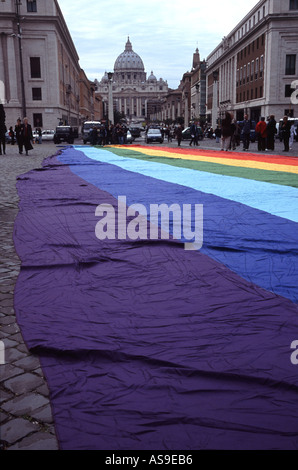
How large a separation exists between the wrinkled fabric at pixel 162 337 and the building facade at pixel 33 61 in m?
50.9

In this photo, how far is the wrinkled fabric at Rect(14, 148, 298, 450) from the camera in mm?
2072

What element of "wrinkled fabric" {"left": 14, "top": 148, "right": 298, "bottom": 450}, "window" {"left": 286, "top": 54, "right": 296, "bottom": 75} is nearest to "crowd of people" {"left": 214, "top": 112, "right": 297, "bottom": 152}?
"wrinkled fabric" {"left": 14, "top": 148, "right": 298, "bottom": 450}

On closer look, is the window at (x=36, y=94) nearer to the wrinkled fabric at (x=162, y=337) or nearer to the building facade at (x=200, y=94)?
the building facade at (x=200, y=94)

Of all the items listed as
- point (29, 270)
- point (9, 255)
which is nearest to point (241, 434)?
point (29, 270)

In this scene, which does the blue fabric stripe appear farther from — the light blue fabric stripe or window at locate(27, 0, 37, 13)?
window at locate(27, 0, 37, 13)

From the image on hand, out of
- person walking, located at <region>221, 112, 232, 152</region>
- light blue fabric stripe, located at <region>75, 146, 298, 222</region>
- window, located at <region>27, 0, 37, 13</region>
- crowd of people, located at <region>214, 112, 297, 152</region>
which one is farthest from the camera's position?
window, located at <region>27, 0, 37, 13</region>

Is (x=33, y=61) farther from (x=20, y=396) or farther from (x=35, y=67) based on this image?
(x=20, y=396)

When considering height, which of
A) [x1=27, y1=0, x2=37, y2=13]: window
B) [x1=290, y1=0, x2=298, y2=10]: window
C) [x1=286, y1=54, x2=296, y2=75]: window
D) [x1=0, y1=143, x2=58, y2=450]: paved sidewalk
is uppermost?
[x1=27, y1=0, x2=37, y2=13]: window

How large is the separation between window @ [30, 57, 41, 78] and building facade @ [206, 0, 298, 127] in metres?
19.4

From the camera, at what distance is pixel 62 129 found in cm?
3928

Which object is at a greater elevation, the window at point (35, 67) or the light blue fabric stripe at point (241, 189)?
the window at point (35, 67)

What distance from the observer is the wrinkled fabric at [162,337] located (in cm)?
207

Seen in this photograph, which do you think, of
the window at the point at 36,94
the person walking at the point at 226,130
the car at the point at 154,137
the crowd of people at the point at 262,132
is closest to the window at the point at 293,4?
the car at the point at 154,137

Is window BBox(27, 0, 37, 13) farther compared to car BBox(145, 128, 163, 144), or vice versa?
window BBox(27, 0, 37, 13)
